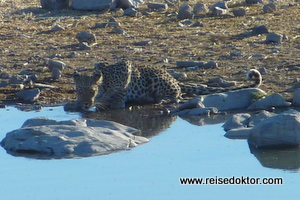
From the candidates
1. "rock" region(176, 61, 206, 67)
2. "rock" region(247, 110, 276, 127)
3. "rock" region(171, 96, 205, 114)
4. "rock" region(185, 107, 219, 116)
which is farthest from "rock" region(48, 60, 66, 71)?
"rock" region(247, 110, 276, 127)

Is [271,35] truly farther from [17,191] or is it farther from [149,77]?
[17,191]

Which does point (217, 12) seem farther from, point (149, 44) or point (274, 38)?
point (149, 44)

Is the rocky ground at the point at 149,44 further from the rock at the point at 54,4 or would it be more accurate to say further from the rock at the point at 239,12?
the rock at the point at 54,4

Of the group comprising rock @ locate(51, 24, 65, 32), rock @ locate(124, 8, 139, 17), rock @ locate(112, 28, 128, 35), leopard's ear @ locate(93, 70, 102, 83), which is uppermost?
leopard's ear @ locate(93, 70, 102, 83)

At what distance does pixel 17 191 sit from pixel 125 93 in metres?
4.34

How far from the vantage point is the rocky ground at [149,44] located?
14062 mm

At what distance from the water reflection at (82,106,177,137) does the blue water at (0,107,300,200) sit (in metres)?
0.54

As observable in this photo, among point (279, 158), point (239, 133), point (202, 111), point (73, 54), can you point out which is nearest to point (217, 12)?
point (73, 54)

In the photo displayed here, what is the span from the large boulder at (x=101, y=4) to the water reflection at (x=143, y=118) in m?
7.89

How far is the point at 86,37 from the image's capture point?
16.7 metres

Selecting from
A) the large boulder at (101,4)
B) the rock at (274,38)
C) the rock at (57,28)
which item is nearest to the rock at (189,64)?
the rock at (274,38)

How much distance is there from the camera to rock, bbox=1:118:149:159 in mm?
9703

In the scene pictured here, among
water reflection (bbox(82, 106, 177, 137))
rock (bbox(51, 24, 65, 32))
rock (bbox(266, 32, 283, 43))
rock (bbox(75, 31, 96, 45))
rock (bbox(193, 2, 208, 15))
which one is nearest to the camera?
water reflection (bbox(82, 106, 177, 137))

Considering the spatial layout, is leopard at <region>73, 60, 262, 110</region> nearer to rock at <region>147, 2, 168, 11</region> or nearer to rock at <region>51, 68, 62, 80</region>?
rock at <region>51, 68, 62, 80</region>
